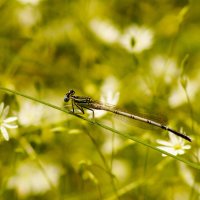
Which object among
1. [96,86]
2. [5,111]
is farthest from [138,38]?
[5,111]

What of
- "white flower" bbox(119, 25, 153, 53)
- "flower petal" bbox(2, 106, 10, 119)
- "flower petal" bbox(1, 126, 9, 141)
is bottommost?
"flower petal" bbox(1, 126, 9, 141)

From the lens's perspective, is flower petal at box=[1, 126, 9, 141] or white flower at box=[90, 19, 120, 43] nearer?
flower petal at box=[1, 126, 9, 141]

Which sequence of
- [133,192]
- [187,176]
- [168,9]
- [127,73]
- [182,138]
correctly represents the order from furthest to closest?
[168,9] < [127,73] < [133,192] < [187,176] < [182,138]

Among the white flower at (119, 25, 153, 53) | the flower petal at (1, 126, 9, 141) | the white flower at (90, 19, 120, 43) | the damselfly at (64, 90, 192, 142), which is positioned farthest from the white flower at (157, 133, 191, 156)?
the white flower at (90, 19, 120, 43)

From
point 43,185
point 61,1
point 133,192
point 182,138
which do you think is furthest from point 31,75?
point 182,138

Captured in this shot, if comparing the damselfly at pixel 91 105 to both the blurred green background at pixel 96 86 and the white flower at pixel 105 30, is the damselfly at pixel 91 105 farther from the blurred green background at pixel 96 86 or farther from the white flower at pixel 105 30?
the white flower at pixel 105 30

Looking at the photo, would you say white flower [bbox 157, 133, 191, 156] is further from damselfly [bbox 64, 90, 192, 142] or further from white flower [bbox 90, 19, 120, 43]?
white flower [bbox 90, 19, 120, 43]

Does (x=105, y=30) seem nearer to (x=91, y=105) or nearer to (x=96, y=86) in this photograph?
(x=96, y=86)

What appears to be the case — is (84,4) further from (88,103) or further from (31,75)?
(88,103)
